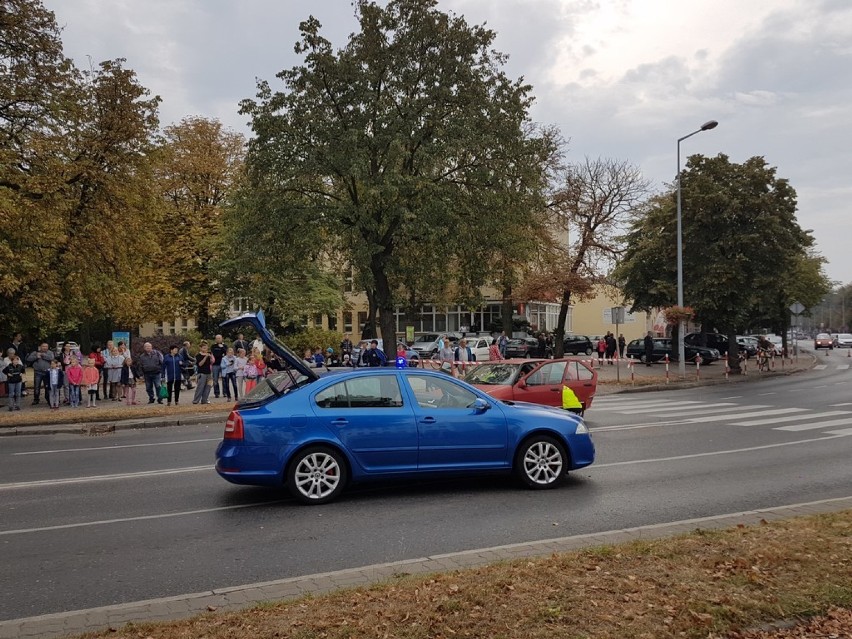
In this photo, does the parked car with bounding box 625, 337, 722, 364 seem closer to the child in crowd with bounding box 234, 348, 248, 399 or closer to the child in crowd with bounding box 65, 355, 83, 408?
the child in crowd with bounding box 234, 348, 248, 399

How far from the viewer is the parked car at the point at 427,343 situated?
4145 centimetres

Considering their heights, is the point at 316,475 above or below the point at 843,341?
below

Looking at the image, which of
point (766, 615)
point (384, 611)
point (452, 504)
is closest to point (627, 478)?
point (452, 504)

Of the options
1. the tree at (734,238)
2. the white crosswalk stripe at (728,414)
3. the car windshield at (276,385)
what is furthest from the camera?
the tree at (734,238)

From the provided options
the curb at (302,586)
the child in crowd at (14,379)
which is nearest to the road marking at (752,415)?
the curb at (302,586)

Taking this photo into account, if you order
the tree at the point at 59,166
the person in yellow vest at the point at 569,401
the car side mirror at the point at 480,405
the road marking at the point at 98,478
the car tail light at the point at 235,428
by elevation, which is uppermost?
the tree at the point at 59,166

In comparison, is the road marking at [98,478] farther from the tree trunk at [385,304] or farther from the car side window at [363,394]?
the tree trunk at [385,304]

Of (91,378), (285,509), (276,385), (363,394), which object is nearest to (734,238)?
(91,378)

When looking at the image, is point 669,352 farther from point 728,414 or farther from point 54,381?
point 54,381

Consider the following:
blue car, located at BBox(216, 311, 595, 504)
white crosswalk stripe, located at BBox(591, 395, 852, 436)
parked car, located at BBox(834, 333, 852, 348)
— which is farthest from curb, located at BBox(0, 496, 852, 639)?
parked car, located at BBox(834, 333, 852, 348)

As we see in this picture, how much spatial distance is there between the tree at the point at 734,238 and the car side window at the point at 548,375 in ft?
60.7

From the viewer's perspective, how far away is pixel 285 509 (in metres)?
7.59

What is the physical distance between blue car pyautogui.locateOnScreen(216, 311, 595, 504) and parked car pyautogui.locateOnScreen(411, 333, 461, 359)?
31186mm

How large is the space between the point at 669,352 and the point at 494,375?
31.3m
